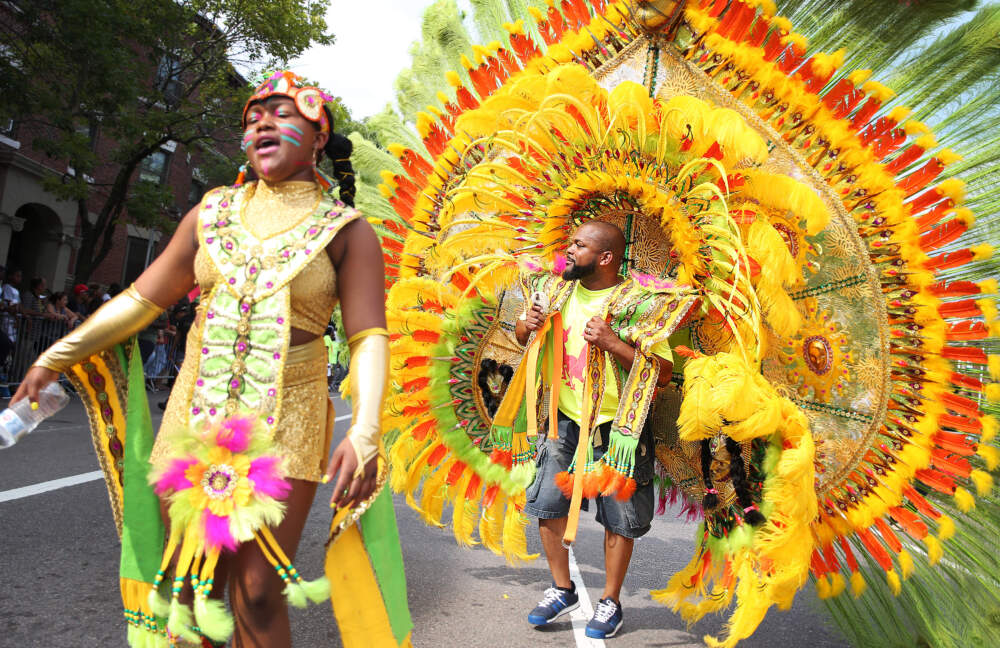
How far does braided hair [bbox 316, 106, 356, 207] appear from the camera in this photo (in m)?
2.42

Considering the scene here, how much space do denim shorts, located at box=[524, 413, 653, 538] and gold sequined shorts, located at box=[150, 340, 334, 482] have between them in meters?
1.86

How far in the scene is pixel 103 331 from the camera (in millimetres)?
2258

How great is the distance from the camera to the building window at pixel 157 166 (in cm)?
2347

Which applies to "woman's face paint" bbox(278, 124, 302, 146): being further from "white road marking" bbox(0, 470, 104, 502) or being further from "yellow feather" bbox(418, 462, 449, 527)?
"white road marking" bbox(0, 470, 104, 502)

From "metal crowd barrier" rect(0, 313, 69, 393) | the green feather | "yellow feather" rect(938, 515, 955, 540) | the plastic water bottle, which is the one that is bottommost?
"yellow feather" rect(938, 515, 955, 540)

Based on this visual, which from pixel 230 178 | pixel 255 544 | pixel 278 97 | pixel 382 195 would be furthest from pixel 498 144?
Result: pixel 230 178

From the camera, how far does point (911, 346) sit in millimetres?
3297

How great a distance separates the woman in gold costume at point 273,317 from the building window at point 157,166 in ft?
77.2

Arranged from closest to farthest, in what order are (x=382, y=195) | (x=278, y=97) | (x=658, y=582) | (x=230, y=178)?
1. (x=278, y=97)
2. (x=382, y=195)
3. (x=658, y=582)
4. (x=230, y=178)

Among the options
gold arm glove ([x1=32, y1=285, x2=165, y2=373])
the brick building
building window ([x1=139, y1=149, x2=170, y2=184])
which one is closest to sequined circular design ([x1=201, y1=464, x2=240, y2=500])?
gold arm glove ([x1=32, y1=285, x2=165, y2=373])

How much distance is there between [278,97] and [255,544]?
1260 mm

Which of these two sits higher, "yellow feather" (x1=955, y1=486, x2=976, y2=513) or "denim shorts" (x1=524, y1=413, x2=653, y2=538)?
"denim shorts" (x1=524, y1=413, x2=653, y2=538)

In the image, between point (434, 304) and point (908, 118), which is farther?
point (434, 304)

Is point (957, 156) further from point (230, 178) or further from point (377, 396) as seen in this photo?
point (230, 178)
